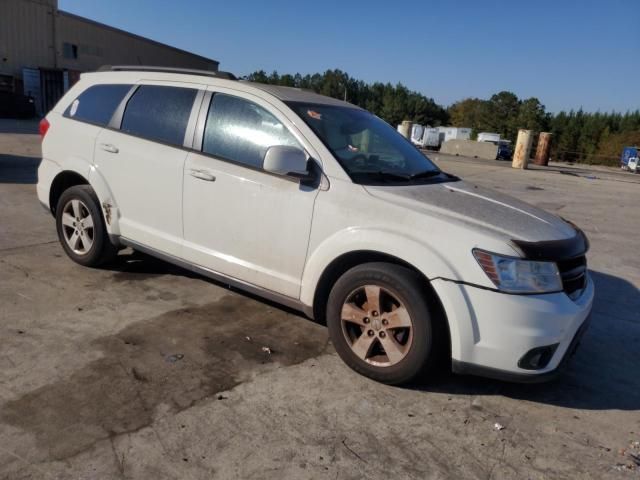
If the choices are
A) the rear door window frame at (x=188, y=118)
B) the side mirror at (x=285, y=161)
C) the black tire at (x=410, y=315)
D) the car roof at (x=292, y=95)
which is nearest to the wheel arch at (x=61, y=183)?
the rear door window frame at (x=188, y=118)

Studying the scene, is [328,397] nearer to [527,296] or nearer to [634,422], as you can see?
[527,296]

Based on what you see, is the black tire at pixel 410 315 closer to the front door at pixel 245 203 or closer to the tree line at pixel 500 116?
the front door at pixel 245 203

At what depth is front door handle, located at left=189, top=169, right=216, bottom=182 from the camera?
3.79 m

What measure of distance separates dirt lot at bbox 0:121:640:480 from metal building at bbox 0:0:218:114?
34764mm

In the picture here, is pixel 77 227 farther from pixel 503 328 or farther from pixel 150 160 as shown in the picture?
pixel 503 328

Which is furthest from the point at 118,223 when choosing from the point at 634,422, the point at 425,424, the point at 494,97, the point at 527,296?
the point at 494,97

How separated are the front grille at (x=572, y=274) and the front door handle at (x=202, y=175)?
2.39 m

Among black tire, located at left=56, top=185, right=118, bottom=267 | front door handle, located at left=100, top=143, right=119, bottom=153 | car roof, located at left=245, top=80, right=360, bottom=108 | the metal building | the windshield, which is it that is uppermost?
the metal building

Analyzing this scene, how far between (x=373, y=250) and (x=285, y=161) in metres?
0.81

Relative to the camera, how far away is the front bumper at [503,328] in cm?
283

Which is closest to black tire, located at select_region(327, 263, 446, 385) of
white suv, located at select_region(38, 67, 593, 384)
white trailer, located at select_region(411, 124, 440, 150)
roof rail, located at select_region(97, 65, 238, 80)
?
white suv, located at select_region(38, 67, 593, 384)

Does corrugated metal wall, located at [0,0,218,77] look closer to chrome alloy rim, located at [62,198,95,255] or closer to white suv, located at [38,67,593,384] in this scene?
chrome alloy rim, located at [62,198,95,255]

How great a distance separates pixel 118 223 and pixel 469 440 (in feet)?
10.7

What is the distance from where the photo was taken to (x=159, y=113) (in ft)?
14.0
